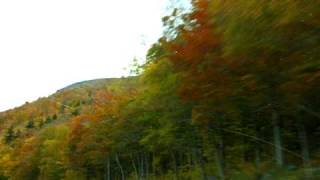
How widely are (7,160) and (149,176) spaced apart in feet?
212

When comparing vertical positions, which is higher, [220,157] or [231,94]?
[231,94]

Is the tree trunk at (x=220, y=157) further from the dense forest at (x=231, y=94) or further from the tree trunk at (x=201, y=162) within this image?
the tree trunk at (x=201, y=162)

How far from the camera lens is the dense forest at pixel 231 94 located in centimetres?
1876

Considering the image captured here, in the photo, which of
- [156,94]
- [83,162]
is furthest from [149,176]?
[156,94]

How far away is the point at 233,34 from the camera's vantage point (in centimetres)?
1991

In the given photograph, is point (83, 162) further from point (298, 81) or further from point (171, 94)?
point (298, 81)

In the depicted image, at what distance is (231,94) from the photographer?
1017 inches

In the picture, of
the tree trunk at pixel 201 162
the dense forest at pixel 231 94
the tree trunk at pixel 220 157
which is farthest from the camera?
the tree trunk at pixel 201 162

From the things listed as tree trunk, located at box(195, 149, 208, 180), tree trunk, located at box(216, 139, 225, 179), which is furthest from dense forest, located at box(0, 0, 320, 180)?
tree trunk, located at box(195, 149, 208, 180)

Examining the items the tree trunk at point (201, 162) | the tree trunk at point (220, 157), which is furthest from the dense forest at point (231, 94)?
the tree trunk at point (201, 162)

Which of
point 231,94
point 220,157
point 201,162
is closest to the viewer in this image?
point 231,94

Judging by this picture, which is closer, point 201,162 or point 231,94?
point 231,94

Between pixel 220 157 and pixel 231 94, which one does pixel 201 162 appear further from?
pixel 231 94

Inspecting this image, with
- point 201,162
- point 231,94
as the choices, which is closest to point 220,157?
point 201,162
